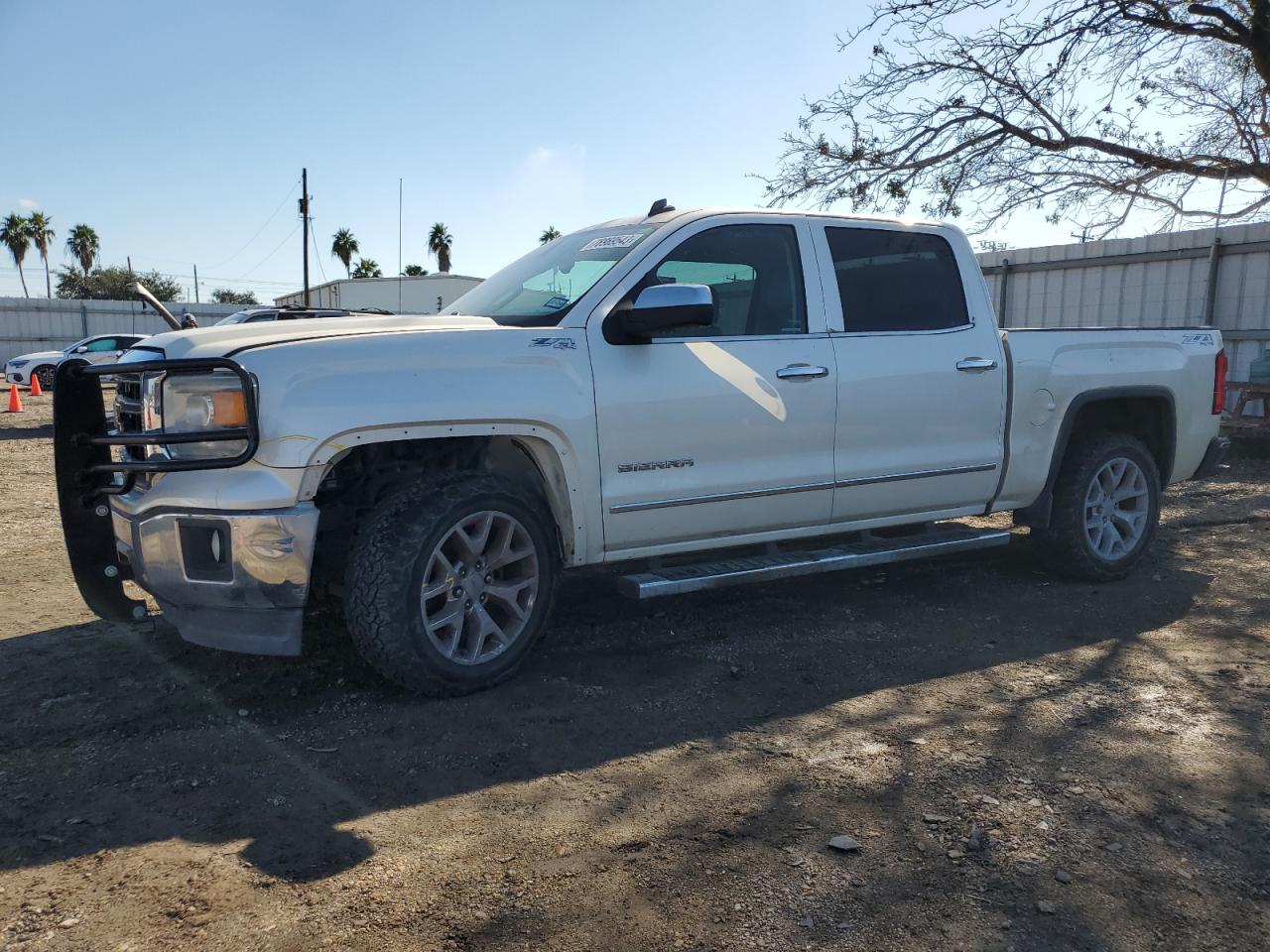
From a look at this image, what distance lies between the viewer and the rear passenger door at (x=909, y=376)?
4.88 meters

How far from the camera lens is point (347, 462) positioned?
3.96 m

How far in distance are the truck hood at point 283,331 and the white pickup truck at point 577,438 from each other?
0.02 m

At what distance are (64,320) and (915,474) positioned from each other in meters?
40.2

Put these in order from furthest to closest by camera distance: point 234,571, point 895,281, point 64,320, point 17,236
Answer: point 17,236 → point 64,320 → point 895,281 → point 234,571

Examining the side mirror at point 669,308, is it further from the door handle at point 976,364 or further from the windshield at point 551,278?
the door handle at point 976,364

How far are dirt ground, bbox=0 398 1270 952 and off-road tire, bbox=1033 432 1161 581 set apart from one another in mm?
707

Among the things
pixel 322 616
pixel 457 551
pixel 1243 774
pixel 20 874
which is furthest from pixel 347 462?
pixel 1243 774

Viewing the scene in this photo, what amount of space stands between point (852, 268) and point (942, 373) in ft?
2.39

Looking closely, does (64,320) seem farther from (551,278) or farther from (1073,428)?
(1073,428)

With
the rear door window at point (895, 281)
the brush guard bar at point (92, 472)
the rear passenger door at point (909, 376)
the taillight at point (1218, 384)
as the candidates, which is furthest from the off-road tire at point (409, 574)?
the taillight at point (1218, 384)

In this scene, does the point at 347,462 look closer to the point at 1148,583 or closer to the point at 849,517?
the point at 849,517

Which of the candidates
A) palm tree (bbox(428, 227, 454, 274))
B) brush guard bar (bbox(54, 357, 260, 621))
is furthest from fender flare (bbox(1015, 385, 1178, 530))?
palm tree (bbox(428, 227, 454, 274))

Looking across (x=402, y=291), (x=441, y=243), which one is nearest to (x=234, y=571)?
(x=402, y=291)

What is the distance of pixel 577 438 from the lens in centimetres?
405
